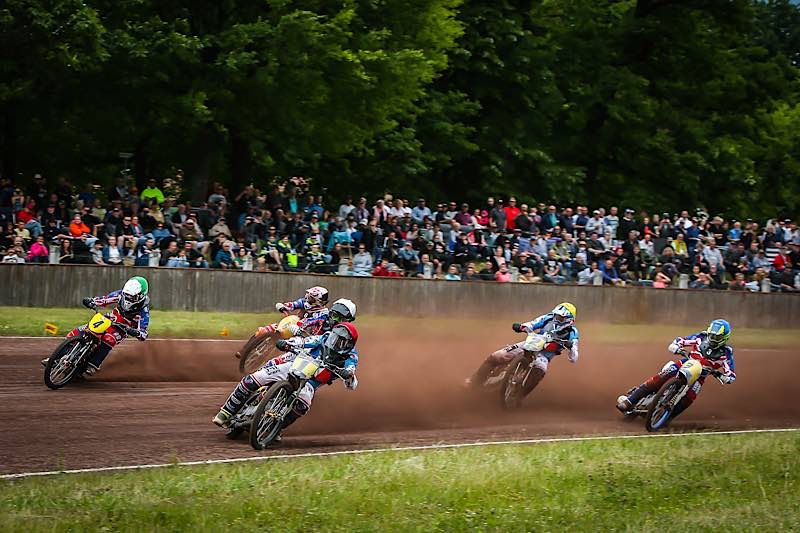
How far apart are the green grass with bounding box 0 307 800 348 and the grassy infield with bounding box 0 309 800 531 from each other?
9825 millimetres

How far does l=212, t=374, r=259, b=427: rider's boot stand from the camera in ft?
45.5

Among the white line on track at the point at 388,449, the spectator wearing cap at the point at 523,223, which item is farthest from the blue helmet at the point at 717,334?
the spectator wearing cap at the point at 523,223

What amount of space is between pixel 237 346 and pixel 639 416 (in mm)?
8022

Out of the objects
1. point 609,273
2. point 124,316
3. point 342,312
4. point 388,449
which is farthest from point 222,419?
point 609,273

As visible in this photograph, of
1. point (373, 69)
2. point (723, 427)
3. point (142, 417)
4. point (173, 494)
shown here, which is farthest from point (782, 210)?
point (173, 494)

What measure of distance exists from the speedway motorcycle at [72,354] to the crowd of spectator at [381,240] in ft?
26.4

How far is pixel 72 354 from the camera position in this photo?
→ 16.4 meters

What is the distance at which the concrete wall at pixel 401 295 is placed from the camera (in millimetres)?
24062

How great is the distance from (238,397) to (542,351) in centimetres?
595

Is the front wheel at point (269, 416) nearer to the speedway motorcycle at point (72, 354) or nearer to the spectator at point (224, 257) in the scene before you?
the speedway motorcycle at point (72, 354)

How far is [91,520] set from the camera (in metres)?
9.53

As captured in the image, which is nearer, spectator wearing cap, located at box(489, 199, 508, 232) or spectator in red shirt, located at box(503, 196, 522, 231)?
spectator wearing cap, located at box(489, 199, 508, 232)

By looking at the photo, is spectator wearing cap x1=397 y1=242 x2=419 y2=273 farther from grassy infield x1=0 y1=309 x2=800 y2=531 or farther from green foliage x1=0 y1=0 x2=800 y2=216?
grassy infield x1=0 y1=309 x2=800 y2=531

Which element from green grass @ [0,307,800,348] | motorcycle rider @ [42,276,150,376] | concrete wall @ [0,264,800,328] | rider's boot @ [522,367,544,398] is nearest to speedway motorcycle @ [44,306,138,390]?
motorcycle rider @ [42,276,150,376]
